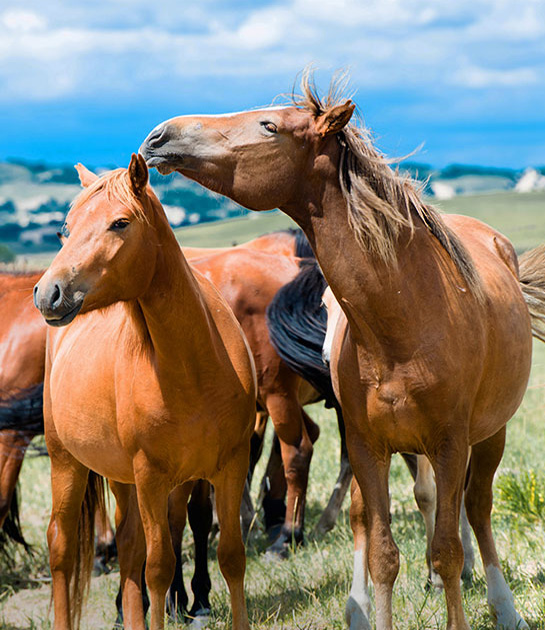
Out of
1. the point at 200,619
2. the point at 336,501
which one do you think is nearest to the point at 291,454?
the point at 336,501

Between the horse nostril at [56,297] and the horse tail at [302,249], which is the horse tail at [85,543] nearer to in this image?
the horse nostril at [56,297]

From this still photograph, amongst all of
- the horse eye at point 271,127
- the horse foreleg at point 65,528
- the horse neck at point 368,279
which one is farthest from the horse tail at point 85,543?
the horse eye at point 271,127

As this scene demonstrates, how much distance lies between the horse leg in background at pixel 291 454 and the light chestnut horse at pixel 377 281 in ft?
7.68

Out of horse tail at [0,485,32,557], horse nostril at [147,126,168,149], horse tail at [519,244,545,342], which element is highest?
horse nostril at [147,126,168,149]

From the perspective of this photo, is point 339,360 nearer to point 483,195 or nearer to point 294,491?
point 294,491

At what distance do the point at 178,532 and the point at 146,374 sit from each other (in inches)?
52.2

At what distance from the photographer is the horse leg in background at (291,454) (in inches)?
227

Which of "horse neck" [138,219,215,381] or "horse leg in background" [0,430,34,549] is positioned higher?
"horse neck" [138,219,215,381]

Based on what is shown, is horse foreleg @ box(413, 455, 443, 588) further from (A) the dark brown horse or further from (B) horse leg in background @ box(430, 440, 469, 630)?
(A) the dark brown horse

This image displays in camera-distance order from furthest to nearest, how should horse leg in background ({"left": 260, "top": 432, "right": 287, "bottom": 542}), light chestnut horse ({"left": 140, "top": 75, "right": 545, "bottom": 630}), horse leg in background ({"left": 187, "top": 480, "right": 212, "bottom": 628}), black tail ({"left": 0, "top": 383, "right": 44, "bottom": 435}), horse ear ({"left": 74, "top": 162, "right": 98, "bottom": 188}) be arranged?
horse leg in background ({"left": 260, "top": 432, "right": 287, "bottom": 542}) → black tail ({"left": 0, "top": 383, "right": 44, "bottom": 435}) → horse leg in background ({"left": 187, "top": 480, "right": 212, "bottom": 628}) → horse ear ({"left": 74, "top": 162, "right": 98, "bottom": 188}) → light chestnut horse ({"left": 140, "top": 75, "right": 545, "bottom": 630})

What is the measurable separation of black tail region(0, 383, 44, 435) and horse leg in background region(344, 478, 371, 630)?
6.99 ft

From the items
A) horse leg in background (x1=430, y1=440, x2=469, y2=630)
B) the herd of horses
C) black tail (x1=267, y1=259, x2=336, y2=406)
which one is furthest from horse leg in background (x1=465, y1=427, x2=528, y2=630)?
black tail (x1=267, y1=259, x2=336, y2=406)

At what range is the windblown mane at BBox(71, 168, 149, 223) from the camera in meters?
3.25

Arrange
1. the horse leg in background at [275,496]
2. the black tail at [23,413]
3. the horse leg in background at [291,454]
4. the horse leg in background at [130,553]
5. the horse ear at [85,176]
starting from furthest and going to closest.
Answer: the horse leg in background at [275,496] < the horse leg in background at [291,454] < the black tail at [23,413] < the horse leg in background at [130,553] < the horse ear at [85,176]
